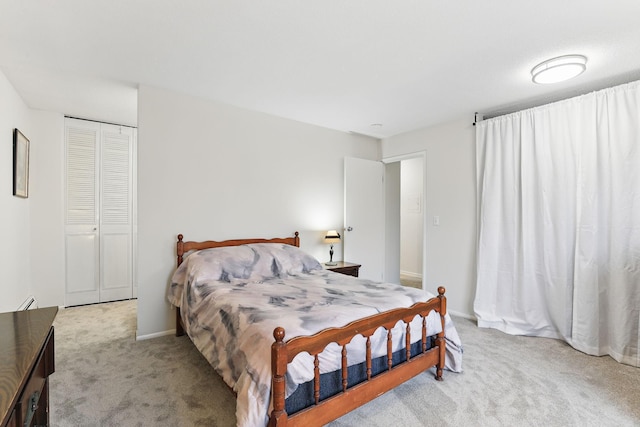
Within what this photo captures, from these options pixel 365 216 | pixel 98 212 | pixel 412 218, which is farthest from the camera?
pixel 412 218

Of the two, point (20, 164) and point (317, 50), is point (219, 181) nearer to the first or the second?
point (317, 50)

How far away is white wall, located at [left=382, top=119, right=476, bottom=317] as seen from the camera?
12.2ft

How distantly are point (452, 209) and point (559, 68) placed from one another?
1821mm

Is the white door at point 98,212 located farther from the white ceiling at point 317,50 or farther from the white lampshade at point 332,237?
the white lampshade at point 332,237

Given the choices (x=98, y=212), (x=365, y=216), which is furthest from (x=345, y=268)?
(x=98, y=212)

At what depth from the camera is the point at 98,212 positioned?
4.11 m

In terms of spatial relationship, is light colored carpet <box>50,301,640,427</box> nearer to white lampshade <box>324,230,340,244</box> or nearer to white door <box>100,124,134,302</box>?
white door <box>100,124,134,302</box>

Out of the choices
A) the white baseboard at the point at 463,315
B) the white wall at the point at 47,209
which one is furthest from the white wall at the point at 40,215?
the white baseboard at the point at 463,315

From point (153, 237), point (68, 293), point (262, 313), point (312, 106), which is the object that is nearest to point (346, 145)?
point (312, 106)

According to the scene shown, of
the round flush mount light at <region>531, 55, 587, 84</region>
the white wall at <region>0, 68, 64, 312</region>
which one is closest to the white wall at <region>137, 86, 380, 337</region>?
the white wall at <region>0, 68, 64, 312</region>

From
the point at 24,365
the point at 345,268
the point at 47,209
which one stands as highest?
the point at 47,209

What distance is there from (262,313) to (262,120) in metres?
2.52

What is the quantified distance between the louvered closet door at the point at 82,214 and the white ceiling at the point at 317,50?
59cm

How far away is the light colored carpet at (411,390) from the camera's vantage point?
1.84 metres
